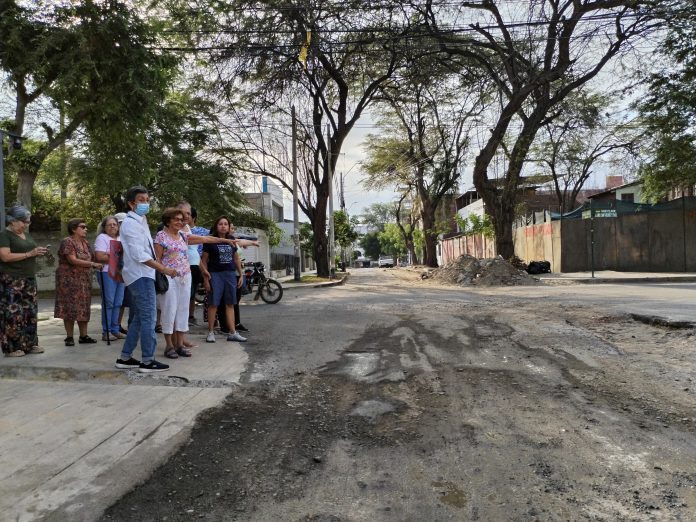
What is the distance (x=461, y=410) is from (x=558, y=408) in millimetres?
709

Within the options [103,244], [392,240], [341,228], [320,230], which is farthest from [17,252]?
[392,240]

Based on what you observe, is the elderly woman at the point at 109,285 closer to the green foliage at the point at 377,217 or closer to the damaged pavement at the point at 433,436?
the damaged pavement at the point at 433,436

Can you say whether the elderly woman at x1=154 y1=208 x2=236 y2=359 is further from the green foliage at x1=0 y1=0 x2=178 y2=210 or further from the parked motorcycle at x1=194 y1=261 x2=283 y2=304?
the parked motorcycle at x1=194 y1=261 x2=283 y2=304

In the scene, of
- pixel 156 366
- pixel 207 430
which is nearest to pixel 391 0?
pixel 156 366

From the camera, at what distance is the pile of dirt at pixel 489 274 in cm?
1859

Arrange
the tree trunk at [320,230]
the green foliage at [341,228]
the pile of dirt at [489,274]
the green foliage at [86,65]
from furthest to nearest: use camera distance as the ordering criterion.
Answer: the green foliage at [341,228], the tree trunk at [320,230], the pile of dirt at [489,274], the green foliage at [86,65]

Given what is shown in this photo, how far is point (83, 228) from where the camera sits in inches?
262

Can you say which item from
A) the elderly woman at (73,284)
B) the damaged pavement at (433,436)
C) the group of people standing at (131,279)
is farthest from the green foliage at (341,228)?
the damaged pavement at (433,436)

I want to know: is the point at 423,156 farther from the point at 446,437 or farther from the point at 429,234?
the point at 446,437

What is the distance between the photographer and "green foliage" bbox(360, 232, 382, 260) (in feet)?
364

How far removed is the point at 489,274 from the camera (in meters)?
19.0

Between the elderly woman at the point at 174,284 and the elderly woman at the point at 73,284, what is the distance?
142 cm

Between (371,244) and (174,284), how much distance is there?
107m

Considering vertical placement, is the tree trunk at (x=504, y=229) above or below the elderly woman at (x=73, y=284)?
above
